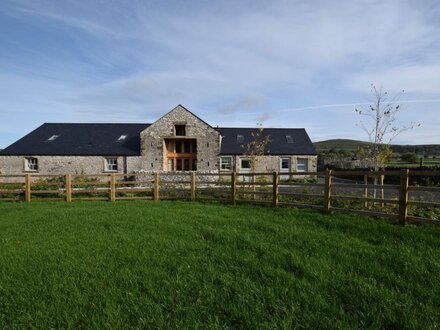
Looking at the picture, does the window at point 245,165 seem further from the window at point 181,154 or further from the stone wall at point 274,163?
the window at point 181,154

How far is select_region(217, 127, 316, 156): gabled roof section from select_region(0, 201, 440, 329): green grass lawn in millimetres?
21600

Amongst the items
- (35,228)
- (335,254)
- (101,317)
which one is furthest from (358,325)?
(35,228)

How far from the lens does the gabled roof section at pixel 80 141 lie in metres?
26.7

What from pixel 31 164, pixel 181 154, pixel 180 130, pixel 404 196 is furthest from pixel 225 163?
pixel 404 196

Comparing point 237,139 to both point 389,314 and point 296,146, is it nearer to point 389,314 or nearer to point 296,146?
point 296,146

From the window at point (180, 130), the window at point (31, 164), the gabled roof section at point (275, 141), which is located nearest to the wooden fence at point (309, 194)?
the window at point (180, 130)

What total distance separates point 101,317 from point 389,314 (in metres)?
3.21

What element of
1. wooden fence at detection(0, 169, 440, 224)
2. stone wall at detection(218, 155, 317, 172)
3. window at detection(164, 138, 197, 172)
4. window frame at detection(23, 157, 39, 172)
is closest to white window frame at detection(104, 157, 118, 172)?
window at detection(164, 138, 197, 172)

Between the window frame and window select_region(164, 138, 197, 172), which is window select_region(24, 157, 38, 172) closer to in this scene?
the window frame

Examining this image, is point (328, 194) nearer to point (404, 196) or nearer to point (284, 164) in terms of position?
point (404, 196)

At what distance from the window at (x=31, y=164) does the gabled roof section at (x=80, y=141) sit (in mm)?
637

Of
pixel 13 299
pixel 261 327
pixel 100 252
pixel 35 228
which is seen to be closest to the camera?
pixel 261 327

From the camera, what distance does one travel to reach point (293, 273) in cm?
407

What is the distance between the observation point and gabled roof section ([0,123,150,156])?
87.6 ft
